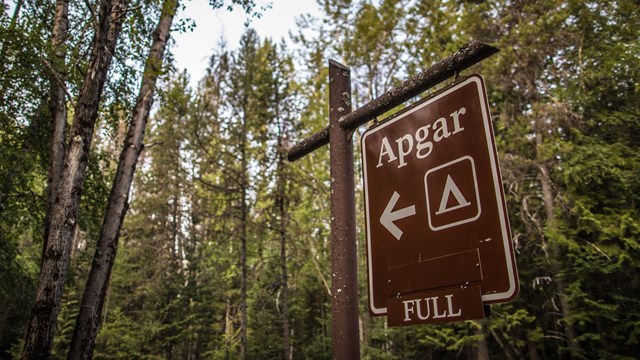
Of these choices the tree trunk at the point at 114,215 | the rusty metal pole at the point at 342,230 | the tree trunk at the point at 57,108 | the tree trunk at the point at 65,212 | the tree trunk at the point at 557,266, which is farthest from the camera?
the tree trunk at the point at 557,266

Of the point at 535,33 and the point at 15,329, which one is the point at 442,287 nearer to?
the point at 535,33

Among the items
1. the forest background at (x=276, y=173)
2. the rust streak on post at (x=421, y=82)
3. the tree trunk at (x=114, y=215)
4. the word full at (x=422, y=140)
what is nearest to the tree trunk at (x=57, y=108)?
the forest background at (x=276, y=173)

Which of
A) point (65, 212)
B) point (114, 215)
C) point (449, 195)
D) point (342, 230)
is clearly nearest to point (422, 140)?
point (449, 195)

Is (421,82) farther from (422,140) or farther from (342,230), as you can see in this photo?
(342,230)

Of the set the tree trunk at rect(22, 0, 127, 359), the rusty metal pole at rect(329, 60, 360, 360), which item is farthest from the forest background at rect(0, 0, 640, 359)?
the rusty metal pole at rect(329, 60, 360, 360)

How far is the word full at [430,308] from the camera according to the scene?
1.45 m

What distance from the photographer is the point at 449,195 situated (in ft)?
5.27

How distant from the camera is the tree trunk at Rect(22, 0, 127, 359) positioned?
464 cm

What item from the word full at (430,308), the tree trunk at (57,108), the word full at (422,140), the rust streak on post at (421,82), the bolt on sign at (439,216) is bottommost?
the word full at (430,308)

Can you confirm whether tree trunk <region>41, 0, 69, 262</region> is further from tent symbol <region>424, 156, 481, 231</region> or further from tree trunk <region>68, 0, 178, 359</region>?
tent symbol <region>424, 156, 481, 231</region>

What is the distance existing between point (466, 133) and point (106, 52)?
5.88 meters

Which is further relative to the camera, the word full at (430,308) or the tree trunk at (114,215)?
the tree trunk at (114,215)

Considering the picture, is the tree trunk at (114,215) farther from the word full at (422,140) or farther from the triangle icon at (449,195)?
the triangle icon at (449,195)

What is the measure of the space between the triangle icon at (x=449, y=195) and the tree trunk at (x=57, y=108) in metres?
7.89
